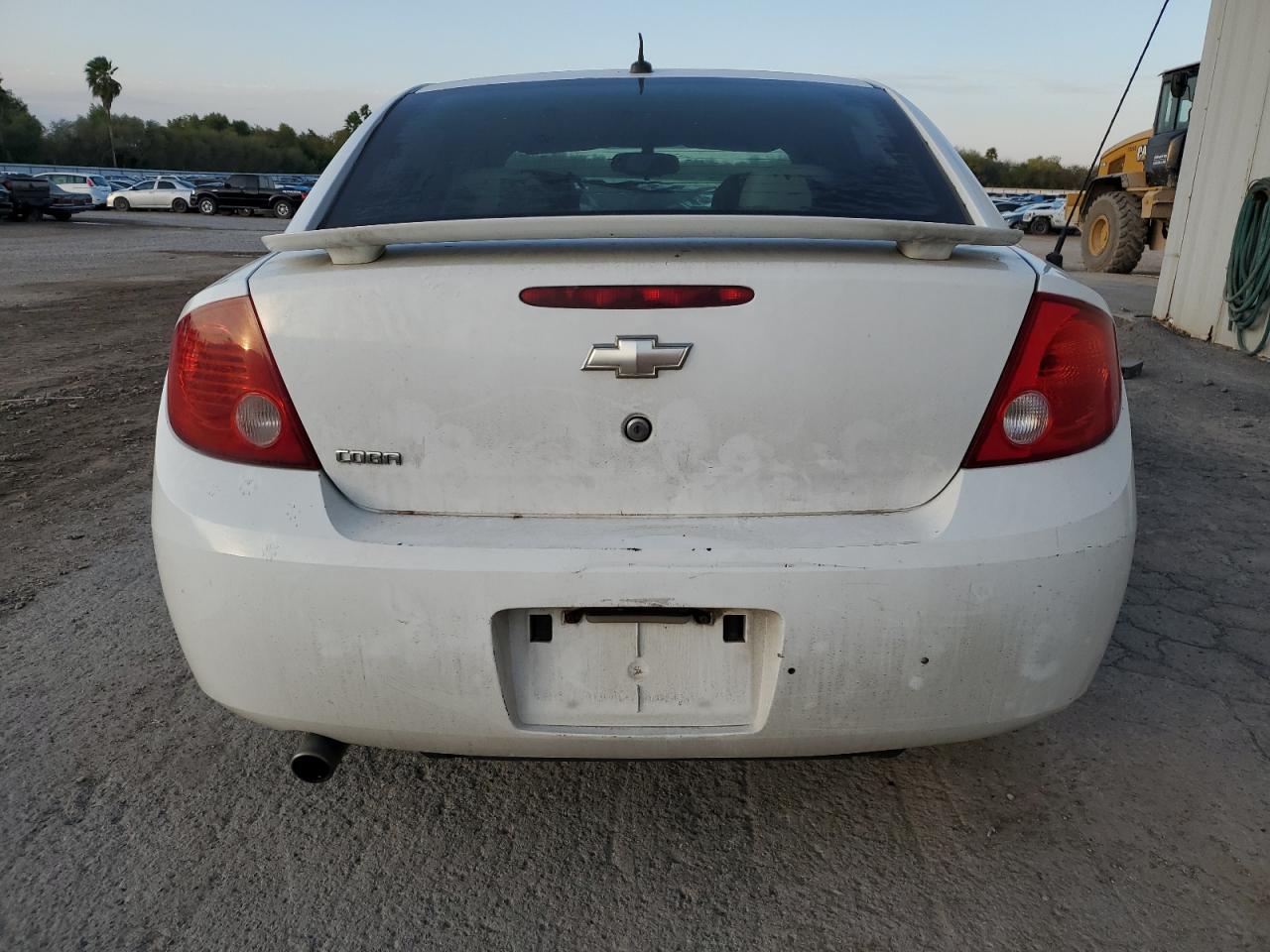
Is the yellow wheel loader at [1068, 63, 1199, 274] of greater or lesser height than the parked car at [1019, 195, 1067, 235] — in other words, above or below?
above

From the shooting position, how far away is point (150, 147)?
82.7 meters

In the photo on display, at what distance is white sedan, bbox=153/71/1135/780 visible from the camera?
5.49 feet

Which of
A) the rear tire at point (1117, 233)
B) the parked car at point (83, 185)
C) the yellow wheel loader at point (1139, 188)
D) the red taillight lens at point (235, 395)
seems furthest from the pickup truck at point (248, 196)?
the red taillight lens at point (235, 395)

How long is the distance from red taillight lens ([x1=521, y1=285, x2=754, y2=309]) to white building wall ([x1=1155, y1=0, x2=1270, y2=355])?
8.07 metres

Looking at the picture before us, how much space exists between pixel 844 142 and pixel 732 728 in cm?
142

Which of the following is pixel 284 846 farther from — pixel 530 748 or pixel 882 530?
pixel 882 530

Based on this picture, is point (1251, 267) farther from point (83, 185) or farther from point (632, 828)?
point (83, 185)

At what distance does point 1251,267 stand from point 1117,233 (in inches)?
335

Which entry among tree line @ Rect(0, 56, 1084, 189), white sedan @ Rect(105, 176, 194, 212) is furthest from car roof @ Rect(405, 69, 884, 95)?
tree line @ Rect(0, 56, 1084, 189)

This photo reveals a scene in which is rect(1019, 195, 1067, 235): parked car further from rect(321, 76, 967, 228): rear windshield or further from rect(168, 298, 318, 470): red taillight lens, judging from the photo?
rect(168, 298, 318, 470): red taillight lens

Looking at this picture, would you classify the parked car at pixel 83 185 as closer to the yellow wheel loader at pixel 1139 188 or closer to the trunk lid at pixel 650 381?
the yellow wheel loader at pixel 1139 188

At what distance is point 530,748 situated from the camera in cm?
178

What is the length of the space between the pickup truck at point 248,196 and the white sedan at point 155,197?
98 centimetres

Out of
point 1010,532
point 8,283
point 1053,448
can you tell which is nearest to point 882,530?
point 1010,532
